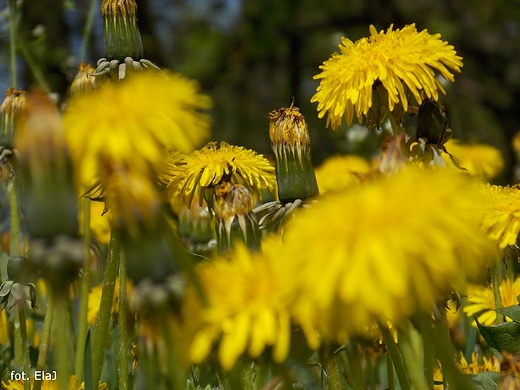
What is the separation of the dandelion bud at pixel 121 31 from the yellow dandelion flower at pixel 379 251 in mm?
765

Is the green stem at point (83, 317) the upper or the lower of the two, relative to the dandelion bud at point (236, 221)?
lower

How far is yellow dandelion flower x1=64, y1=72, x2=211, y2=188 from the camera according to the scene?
58 cm

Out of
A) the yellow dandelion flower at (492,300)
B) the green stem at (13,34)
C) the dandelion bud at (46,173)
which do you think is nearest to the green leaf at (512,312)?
the yellow dandelion flower at (492,300)

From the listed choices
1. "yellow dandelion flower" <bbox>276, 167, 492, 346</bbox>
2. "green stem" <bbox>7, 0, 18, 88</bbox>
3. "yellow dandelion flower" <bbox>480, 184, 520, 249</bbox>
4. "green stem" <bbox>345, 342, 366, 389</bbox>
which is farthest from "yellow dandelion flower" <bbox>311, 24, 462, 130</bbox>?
"green stem" <bbox>7, 0, 18, 88</bbox>

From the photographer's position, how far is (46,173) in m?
0.56

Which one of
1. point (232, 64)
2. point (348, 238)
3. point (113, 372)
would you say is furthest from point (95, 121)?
point (232, 64)

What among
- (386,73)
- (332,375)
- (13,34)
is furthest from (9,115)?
(332,375)

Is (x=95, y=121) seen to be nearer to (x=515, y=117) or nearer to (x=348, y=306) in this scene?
(x=348, y=306)

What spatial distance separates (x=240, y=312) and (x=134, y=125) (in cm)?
19

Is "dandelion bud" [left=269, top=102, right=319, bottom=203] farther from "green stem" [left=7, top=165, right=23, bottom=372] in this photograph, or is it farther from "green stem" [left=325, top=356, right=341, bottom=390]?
"green stem" [left=7, top=165, right=23, bottom=372]

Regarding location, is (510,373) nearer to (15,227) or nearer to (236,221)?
(236,221)

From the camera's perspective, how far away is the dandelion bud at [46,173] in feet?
1.81

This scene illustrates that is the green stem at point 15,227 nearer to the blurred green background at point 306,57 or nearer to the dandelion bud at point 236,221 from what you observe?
the dandelion bud at point 236,221

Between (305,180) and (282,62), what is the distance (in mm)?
5468
